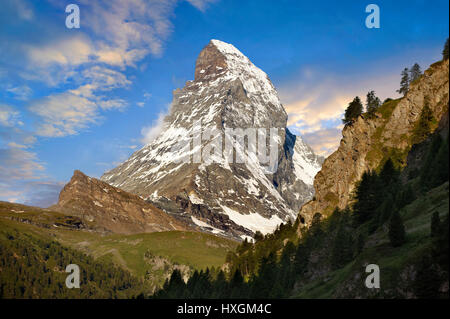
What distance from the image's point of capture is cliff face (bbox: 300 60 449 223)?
9738 centimetres

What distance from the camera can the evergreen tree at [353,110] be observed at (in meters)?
127

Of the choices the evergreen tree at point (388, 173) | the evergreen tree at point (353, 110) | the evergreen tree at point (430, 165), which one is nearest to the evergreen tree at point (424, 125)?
the evergreen tree at point (388, 173)

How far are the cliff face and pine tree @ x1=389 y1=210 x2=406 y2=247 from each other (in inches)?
1728

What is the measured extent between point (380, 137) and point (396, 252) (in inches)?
2481

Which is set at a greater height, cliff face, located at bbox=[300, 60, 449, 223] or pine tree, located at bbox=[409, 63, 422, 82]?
pine tree, located at bbox=[409, 63, 422, 82]

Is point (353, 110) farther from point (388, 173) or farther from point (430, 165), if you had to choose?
point (430, 165)

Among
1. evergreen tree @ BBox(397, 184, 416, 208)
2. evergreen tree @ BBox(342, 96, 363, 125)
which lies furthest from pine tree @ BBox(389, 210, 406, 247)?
evergreen tree @ BBox(342, 96, 363, 125)

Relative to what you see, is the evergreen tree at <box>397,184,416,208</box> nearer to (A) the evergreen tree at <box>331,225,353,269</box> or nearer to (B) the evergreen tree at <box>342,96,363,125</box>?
(A) the evergreen tree at <box>331,225,353,269</box>

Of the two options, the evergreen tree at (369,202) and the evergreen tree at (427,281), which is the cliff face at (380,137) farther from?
the evergreen tree at (427,281)

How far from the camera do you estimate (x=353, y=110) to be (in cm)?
12900

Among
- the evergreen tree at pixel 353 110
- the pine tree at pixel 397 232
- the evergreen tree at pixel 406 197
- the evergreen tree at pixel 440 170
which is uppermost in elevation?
the evergreen tree at pixel 353 110

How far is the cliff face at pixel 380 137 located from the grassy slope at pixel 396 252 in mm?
32910
